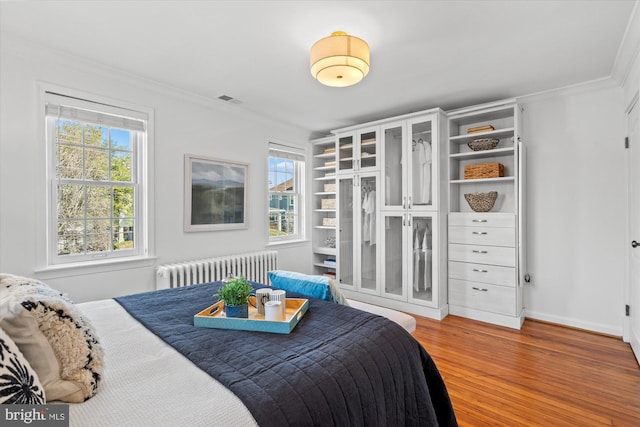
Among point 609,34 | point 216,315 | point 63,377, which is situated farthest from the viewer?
point 609,34

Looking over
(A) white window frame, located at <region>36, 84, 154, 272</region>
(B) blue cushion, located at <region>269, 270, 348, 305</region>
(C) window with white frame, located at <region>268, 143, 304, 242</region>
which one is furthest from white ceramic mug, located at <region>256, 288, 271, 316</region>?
(C) window with white frame, located at <region>268, 143, 304, 242</region>

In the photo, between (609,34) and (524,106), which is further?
(524,106)

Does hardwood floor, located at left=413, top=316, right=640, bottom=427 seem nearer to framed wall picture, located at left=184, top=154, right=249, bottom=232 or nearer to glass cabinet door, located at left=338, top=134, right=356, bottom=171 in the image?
glass cabinet door, located at left=338, top=134, right=356, bottom=171

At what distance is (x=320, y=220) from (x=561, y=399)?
140 inches

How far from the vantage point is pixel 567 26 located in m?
2.19

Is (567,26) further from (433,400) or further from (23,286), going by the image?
(23,286)

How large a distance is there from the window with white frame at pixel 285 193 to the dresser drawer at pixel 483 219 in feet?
7.27

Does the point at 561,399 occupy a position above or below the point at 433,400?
below

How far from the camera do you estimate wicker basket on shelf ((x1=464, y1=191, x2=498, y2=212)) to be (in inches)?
139

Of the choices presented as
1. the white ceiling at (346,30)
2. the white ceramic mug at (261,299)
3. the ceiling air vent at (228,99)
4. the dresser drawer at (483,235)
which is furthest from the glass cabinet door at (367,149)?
the white ceramic mug at (261,299)

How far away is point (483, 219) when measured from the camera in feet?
11.5

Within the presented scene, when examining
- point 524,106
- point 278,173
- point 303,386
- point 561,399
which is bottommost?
point 561,399

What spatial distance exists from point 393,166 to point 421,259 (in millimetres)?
1194

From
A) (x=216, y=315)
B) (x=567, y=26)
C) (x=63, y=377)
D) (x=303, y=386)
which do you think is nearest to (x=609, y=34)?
(x=567, y=26)
